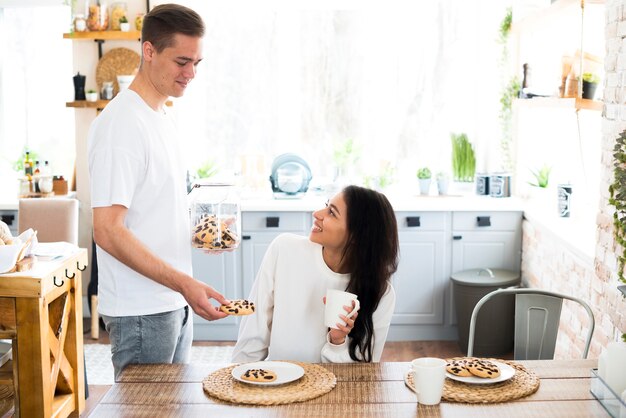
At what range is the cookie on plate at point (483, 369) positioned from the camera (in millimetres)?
2092

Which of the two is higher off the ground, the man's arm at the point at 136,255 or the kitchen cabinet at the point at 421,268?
the man's arm at the point at 136,255

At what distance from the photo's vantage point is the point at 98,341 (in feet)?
16.1

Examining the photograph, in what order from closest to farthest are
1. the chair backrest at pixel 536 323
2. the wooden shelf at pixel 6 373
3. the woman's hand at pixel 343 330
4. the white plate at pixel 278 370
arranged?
the white plate at pixel 278 370 → the woman's hand at pixel 343 330 → the chair backrest at pixel 536 323 → the wooden shelf at pixel 6 373

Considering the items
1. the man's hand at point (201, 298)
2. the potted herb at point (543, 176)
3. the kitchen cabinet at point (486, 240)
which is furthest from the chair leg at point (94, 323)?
the man's hand at point (201, 298)

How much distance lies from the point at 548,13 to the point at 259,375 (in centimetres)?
293

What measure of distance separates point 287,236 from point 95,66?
10.3 feet

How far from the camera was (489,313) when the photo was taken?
4531mm

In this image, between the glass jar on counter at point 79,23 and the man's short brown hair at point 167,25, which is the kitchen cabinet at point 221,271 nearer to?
the glass jar on counter at point 79,23

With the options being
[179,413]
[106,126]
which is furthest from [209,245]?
[179,413]

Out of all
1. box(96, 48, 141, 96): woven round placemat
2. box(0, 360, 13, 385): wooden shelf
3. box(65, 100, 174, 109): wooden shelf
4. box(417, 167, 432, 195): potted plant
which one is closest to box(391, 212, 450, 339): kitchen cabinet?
box(417, 167, 432, 195): potted plant

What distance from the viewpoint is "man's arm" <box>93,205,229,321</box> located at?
2260 millimetres

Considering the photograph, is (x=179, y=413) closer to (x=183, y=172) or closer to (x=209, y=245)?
(x=209, y=245)

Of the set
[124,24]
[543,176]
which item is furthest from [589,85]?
[124,24]

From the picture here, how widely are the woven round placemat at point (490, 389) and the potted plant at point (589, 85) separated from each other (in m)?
2.14
